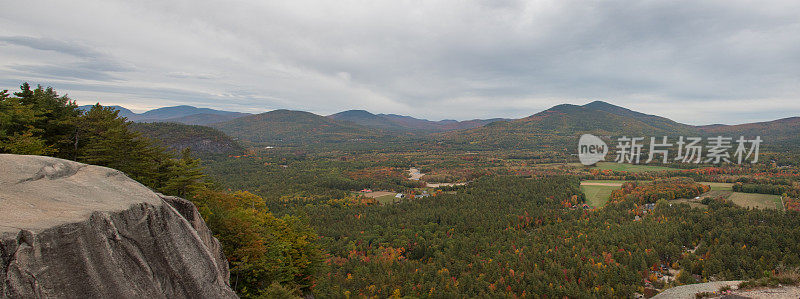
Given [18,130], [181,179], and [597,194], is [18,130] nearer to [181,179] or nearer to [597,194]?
[181,179]

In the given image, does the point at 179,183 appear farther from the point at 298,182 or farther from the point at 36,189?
the point at 298,182

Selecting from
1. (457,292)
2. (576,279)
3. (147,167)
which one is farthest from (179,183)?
(576,279)

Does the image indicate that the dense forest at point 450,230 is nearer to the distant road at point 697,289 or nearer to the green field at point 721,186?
the distant road at point 697,289

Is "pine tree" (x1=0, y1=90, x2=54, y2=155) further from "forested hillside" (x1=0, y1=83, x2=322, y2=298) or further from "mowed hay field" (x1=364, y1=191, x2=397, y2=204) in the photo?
"mowed hay field" (x1=364, y1=191, x2=397, y2=204)

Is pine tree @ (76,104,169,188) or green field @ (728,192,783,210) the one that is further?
green field @ (728,192,783,210)

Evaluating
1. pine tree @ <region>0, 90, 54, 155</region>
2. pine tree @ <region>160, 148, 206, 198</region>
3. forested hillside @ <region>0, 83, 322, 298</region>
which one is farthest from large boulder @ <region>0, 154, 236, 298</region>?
pine tree @ <region>0, 90, 54, 155</region>

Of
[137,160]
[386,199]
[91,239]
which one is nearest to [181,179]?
[137,160]
